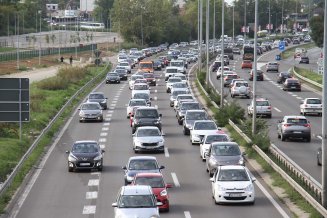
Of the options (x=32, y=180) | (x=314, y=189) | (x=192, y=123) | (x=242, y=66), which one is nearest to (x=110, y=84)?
(x=242, y=66)

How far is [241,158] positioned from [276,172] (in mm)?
1561

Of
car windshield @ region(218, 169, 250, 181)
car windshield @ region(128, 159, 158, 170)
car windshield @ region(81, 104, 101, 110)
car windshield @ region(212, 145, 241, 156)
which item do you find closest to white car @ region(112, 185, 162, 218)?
car windshield @ region(218, 169, 250, 181)

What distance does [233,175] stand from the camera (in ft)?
104

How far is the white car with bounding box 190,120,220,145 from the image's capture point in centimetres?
4831

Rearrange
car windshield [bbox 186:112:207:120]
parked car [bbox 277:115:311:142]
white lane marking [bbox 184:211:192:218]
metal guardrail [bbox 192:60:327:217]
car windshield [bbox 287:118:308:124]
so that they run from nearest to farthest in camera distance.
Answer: metal guardrail [bbox 192:60:327:217] → white lane marking [bbox 184:211:192:218] → parked car [bbox 277:115:311:142] → car windshield [bbox 287:118:308:124] → car windshield [bbox 186:112:207:120]

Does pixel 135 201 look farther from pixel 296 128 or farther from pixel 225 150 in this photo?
Result: pixel 296 128

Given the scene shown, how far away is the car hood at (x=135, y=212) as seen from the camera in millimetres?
25547

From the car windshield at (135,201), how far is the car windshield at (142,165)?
25.1ft

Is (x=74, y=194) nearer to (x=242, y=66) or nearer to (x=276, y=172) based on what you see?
(x=276, y=172)

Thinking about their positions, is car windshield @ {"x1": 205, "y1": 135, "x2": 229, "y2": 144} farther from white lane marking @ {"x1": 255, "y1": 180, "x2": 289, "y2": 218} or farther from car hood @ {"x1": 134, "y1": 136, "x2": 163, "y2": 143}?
white lane marking @ {"x1": 255, "y1": 180, "x2": 289, "y2": 218}

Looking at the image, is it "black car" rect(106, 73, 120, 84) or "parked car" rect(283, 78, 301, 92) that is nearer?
"parked car" rect(283, 78, 301, 92)

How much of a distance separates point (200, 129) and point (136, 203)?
2233 cm

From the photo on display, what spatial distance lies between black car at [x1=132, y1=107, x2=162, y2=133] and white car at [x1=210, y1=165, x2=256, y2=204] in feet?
71.5

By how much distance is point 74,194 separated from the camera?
34031 millimetres
